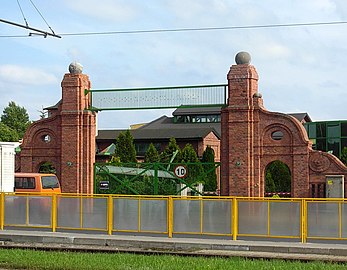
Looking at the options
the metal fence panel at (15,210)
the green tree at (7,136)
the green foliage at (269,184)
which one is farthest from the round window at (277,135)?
the green tree at (7,136)

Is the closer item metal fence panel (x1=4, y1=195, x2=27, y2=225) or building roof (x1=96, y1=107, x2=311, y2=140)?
metal fence panel (x1=4, y1=195, x2=27, y2=225)

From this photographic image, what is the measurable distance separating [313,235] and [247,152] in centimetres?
907

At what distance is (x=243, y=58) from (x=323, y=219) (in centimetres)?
1104

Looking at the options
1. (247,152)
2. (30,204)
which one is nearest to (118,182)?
(247,152)

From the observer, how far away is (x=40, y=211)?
72.3 feet

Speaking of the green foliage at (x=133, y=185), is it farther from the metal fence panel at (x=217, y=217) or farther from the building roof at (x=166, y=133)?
the building roof at (x=166, y=133)

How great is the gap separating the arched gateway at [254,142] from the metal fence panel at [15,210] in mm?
9472

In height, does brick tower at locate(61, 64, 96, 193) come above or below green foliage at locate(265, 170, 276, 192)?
above

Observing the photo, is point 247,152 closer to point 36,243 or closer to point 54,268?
point 36,243

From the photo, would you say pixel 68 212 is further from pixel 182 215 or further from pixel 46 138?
pixel 46 138

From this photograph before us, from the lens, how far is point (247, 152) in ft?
91.9

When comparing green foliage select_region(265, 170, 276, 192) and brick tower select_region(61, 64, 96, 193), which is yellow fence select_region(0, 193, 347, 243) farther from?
green foliage select_region(265, 170, 276, 192)

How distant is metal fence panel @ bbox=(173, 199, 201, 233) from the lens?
2030cm

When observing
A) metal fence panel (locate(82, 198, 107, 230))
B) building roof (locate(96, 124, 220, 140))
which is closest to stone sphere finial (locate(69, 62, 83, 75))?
metal fence panel (locate(82, 198, 107, 230))
